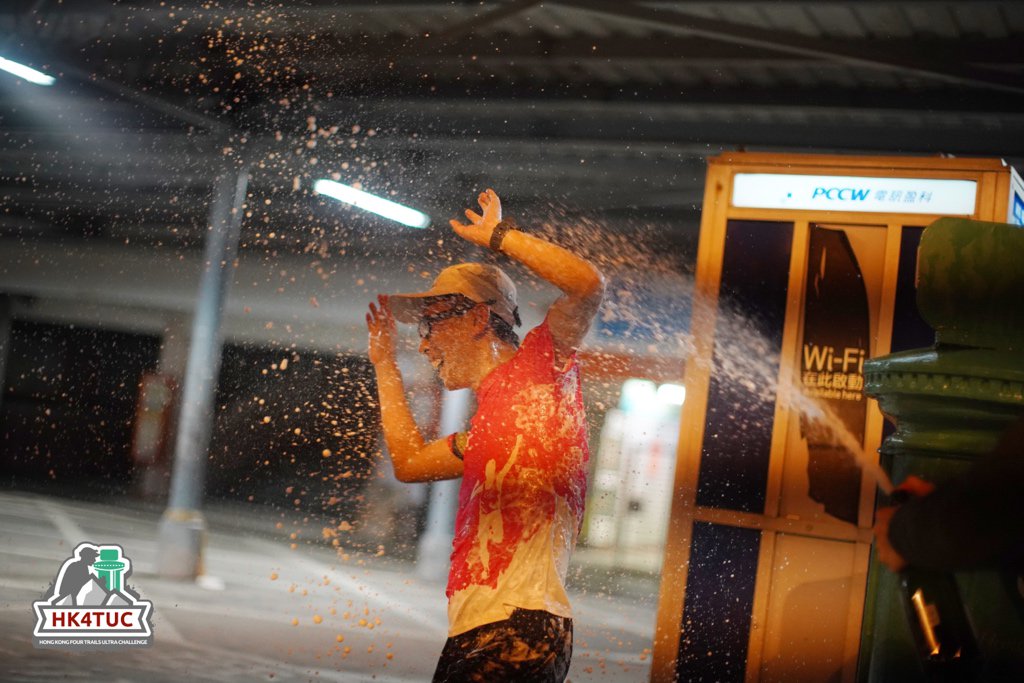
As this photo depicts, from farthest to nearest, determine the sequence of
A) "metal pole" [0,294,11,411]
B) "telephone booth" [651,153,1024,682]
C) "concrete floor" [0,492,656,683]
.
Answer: "metal pole" [0,294,11,411] < "concrete floor" [0,492,656,683] < "telephone booth" [651,153,1024,682]

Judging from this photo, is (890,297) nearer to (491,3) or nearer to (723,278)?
(723,278)

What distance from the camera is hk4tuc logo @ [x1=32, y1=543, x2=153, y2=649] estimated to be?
20.9 ft

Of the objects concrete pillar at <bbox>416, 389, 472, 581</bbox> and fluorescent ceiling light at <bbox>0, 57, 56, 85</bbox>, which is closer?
fluorescent ceiling light at <bbox>0, 57, 56, 85</bbox>

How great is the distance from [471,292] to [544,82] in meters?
6.08

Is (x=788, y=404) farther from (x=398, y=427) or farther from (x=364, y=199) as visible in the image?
(x=364, y=199)

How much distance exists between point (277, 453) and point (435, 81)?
15.7 meters

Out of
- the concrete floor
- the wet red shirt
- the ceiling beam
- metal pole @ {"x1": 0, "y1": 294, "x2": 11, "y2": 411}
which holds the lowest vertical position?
the concrete floor

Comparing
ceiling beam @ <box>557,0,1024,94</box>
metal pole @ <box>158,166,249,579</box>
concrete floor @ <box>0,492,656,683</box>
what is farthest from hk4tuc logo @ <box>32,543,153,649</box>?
ceiling beam @ <box>557,0,1024,94</box>

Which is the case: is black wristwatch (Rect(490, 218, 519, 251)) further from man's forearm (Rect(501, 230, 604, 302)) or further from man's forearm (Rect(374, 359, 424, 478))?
man's forearm (Rect(374, 359, 424, 478))

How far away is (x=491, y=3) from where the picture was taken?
306 inches

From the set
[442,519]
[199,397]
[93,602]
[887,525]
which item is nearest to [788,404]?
[887,525]

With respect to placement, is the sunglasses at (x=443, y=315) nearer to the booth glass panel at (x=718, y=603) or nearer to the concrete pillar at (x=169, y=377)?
the booth glass panel at (x=718, y=603)

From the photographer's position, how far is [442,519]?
13719 mm

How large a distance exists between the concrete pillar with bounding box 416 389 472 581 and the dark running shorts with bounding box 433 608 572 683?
32.9ft
